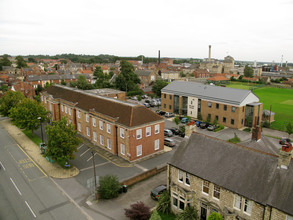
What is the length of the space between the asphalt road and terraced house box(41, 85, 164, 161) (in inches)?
393

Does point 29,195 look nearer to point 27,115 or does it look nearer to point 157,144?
point 157,144

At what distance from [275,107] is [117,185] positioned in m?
64.3

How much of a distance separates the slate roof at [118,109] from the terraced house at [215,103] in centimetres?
2192

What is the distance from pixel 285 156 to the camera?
636 inches

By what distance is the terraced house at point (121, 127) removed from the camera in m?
32.1

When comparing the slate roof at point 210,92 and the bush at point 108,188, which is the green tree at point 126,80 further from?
the bush at point 108,188

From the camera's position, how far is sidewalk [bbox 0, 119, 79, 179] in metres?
29.8

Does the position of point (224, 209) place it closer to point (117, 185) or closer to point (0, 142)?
point (117, 185)

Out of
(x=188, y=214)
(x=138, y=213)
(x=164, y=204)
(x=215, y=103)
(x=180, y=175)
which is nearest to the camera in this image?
(x=188, y=214)

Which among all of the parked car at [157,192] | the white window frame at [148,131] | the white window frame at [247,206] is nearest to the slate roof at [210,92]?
the white window frame at [148,131]

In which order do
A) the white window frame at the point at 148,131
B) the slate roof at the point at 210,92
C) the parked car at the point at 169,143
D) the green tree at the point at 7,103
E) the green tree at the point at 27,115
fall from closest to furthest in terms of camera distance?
the white window frame at the point at 148,131
the parked car at the point at 169,143
the green tree at the point at 27,115
the slate roof at the point at 210,92
the green tree at the point at 7,103

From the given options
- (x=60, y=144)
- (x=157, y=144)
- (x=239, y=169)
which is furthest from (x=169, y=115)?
(x=239, y=169)

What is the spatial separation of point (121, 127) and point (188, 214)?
1635 cm

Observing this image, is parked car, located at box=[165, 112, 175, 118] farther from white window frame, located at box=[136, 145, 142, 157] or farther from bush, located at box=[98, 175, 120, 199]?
bush, located at box=[98, 175, 120, 199]
